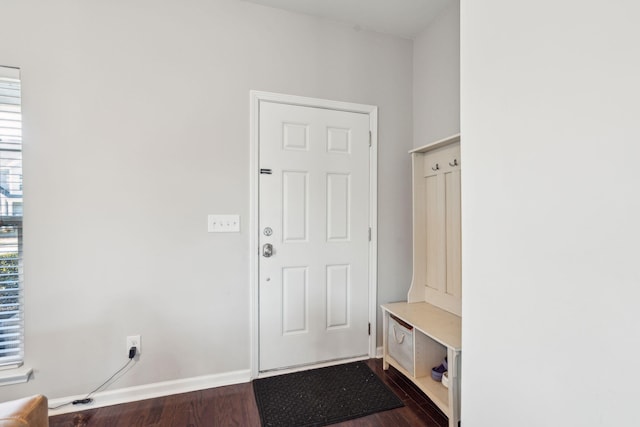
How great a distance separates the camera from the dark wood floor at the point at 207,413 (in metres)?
1.58

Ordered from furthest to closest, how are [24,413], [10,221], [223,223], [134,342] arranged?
1. [223,223]
2. [134,342]
3. [10,221]
4. [24,413]

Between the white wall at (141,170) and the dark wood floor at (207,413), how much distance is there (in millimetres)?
146

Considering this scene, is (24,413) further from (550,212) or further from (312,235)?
(312,235)

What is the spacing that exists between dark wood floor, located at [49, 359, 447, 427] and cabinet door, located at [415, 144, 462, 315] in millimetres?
642

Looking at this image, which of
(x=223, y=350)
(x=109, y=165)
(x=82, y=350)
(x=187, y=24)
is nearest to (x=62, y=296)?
(x=82, y=350)

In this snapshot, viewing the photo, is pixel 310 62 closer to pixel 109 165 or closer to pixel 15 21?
pixel 109 165

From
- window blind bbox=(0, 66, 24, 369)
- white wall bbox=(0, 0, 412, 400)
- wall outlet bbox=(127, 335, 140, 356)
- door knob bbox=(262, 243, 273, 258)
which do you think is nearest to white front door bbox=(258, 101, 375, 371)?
door knob bbox=(262, 243, 273, 258)

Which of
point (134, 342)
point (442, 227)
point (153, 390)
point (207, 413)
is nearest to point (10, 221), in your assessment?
point (134, 342)

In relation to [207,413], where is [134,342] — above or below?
above

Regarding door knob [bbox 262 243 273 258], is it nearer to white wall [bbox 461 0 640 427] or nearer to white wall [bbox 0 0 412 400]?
white wall [bbox 0 0 412 400]

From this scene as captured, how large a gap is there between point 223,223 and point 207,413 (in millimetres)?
1142

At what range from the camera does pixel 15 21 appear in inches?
62.4

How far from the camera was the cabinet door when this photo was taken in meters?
1.89

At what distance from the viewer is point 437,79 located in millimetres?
2174
